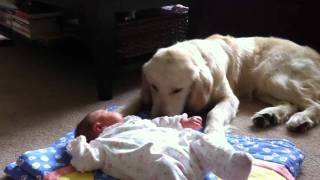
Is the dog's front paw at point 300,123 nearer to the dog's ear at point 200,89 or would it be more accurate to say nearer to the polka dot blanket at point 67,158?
the polka dot blanket at point 67,158

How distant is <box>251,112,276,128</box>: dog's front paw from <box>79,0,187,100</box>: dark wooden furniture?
711mm

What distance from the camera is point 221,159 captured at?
98cm

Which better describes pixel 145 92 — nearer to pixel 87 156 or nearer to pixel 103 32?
pixel 103 32

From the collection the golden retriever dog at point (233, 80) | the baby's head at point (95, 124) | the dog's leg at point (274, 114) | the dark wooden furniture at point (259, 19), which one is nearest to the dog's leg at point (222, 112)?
the golden retriever dog at point (233, 80)

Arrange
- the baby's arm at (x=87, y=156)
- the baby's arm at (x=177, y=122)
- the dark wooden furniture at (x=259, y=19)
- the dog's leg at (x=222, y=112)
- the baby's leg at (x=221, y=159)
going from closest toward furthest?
1. the baby's leg at (x=221, y=159)
2. the baby's arm at (x=87, y=156)
3. the baby's arm at (x=177, y=122)
4. the dog's leg at (x=222, y=112)
5. the dark wooden furniture at (x=259, y=19)

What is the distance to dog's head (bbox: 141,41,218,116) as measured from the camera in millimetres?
1533

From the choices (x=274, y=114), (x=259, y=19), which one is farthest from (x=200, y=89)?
(x=259, y=19)

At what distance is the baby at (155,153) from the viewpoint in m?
0.98

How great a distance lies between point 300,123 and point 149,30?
988 mm

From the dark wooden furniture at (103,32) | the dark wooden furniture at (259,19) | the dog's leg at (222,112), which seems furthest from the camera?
the dark wooden furniture at (259,19)

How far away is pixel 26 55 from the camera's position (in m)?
2.80

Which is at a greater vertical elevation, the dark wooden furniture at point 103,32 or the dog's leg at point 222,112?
the dark wooden furniture at point 103,32

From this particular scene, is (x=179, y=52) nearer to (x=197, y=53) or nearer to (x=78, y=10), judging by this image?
(x=197, y=53)

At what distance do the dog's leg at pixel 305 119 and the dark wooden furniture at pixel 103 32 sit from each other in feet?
2.79
